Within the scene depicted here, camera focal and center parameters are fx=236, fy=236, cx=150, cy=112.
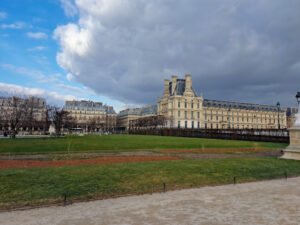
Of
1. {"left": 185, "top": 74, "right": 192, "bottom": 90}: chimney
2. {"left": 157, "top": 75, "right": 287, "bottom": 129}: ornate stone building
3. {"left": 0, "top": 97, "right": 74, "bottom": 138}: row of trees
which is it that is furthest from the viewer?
{"left": 185, "top": 74, "right": 192, "bottom": 90}: chimney

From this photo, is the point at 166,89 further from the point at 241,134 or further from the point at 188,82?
the point at 241,134

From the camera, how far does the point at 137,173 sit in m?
10.4

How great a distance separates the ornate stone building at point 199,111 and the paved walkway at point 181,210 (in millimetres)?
74657

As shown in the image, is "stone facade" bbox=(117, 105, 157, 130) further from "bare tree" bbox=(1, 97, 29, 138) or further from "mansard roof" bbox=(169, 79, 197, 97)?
"bare tree" bbox=(1, 97, 29, 138)

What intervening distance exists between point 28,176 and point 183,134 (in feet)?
159

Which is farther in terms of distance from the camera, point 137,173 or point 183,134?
point 183,134

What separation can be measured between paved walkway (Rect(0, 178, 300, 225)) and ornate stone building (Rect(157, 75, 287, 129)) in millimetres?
74657

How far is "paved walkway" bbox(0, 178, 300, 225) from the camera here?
5.27 meters

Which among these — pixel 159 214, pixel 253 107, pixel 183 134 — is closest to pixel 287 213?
pixel 159 214

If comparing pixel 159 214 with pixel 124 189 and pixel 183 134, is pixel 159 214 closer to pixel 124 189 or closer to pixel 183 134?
pixel 124 189

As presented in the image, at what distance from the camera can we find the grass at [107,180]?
23.6 feet

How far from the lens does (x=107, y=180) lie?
9086 millimetres

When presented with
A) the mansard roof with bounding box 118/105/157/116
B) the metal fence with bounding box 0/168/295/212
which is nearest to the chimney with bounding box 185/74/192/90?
the mansard roof with bounding box 118/105/157/116

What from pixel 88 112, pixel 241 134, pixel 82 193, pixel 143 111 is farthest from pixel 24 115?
pixel 143 111
